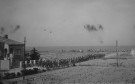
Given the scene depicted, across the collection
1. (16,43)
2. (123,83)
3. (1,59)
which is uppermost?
(16,43)

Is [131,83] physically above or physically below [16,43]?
below

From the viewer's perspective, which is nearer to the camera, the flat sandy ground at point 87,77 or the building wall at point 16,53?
the flat sandy ground at point 87,77

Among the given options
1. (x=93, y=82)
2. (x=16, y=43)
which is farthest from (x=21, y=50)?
(x=93, y=82)

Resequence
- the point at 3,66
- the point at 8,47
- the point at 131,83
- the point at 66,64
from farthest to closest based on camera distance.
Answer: the point at 66,64 → the point at 8,47 → the point at 3,66 → the point at 131,83

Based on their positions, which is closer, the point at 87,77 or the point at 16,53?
the point at 87,77

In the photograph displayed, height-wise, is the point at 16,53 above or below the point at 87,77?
above

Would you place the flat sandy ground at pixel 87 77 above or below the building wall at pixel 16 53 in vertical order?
below

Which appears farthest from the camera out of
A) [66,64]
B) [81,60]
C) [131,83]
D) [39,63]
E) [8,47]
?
[81,60]

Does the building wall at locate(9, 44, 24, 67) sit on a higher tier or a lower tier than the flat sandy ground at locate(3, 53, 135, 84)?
higher

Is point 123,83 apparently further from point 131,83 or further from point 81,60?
point 81,60

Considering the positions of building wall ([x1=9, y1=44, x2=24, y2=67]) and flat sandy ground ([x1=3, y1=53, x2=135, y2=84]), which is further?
building wall ([x1=9, y1=44, x2=24, y2=67])

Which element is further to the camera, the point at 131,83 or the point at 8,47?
the point at 8,47
